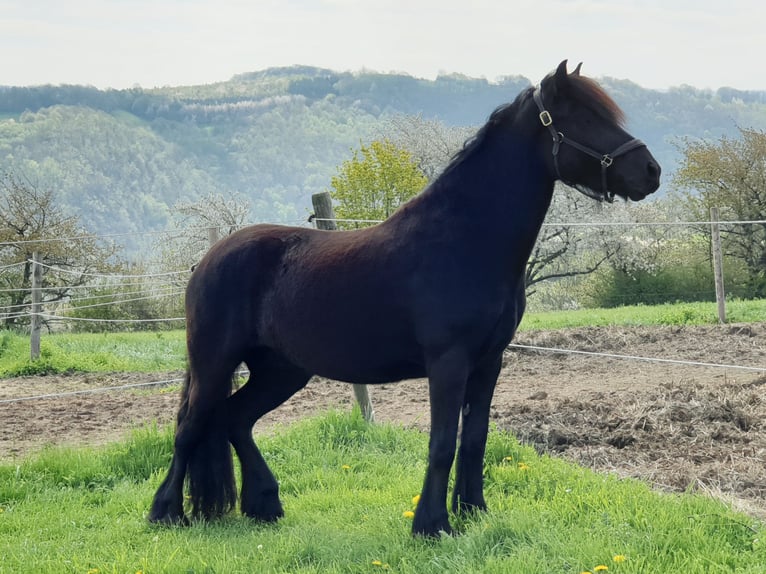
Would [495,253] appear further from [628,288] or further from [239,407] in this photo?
[628,288]

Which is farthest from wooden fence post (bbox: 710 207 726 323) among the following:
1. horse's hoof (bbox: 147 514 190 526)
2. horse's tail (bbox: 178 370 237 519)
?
horse's hoof (bbox: 147 514 190 526)

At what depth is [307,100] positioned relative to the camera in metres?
158

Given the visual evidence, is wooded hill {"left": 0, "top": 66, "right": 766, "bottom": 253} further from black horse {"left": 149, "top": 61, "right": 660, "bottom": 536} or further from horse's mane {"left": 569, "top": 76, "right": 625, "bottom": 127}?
horse's mane {"left": 569, "top": 76, "right": 625, "bottom": 127}

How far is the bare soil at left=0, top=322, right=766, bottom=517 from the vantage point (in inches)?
226

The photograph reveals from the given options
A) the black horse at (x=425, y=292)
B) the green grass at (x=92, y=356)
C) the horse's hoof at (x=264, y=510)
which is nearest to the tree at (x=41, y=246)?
the green grass at (x=92, y=356)

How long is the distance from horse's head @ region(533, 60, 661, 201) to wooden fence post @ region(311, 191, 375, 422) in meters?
3.40

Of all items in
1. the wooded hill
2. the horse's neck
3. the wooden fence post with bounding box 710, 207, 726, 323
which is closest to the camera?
the horse's neck

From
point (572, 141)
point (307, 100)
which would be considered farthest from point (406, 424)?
point (307, 100)

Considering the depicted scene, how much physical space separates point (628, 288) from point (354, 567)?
2298cm

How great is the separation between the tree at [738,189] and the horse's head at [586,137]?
21246 mm

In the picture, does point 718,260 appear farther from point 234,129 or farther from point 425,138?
point 234,129

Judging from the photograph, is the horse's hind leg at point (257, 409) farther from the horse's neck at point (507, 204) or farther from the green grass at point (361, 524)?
the horse's neck at point (507, 204)

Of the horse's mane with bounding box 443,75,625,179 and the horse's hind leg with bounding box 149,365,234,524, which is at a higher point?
the horse's mane with bounding box 443,75,625,179

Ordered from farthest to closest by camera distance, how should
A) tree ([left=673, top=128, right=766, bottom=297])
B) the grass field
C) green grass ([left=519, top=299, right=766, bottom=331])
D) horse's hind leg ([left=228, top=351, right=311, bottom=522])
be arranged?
1. tree ([left=673, top=128, right=766, bottom=297])
2. green grass ([left=519, top=299, right=766, bottom=331])
3. the grass field
4. horse's hind leg ([left=228, top=351, right=311, bottom=522])
